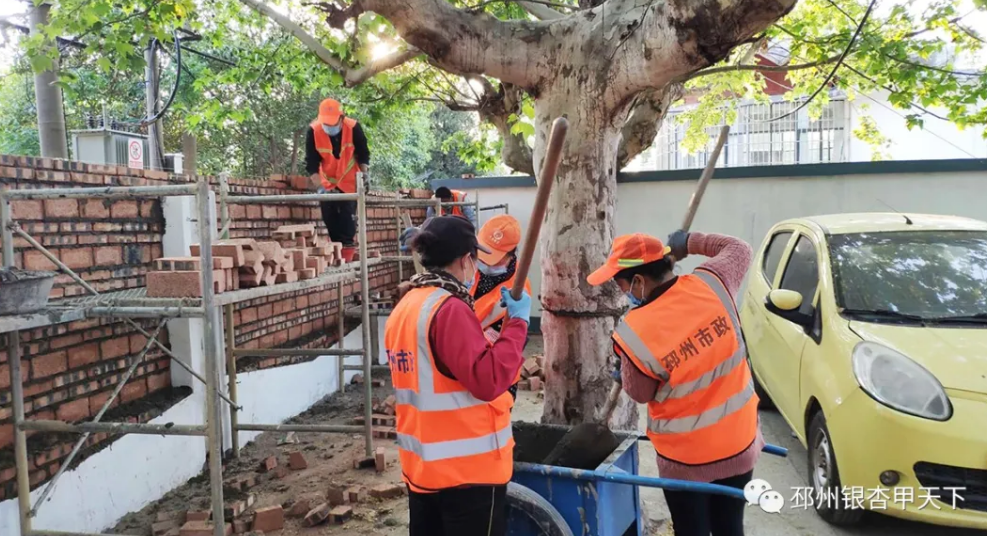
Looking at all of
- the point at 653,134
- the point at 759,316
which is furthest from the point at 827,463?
the point at 653,134

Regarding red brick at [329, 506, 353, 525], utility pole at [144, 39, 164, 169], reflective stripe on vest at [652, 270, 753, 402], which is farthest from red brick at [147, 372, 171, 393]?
utility pole at [144, 39, 164, 169]

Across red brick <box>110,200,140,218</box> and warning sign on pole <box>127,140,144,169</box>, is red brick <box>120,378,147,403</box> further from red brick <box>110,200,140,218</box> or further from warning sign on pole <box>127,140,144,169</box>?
warning sign on pole <box>127,140,144,169</box>

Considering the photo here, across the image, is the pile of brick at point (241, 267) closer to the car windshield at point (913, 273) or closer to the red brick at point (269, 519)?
the red brick at point (269, 519)

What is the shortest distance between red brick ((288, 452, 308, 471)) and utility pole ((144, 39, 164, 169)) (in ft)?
24.1

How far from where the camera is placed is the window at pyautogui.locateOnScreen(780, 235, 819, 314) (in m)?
4.48

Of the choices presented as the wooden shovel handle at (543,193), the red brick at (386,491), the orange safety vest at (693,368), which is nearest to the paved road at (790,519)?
the orange safety vest at (693,368)

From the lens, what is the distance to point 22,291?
288 cm

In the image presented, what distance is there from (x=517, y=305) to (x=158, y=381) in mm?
3197

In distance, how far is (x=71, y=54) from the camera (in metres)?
12.6

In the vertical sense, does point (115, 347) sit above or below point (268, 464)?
above

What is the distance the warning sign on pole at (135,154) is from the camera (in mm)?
7484

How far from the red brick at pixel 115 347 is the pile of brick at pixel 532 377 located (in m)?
4.14

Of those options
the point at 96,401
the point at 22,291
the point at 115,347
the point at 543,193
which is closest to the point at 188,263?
the point at 22,291

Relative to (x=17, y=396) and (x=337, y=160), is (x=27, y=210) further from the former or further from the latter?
(x=337, y=160)
